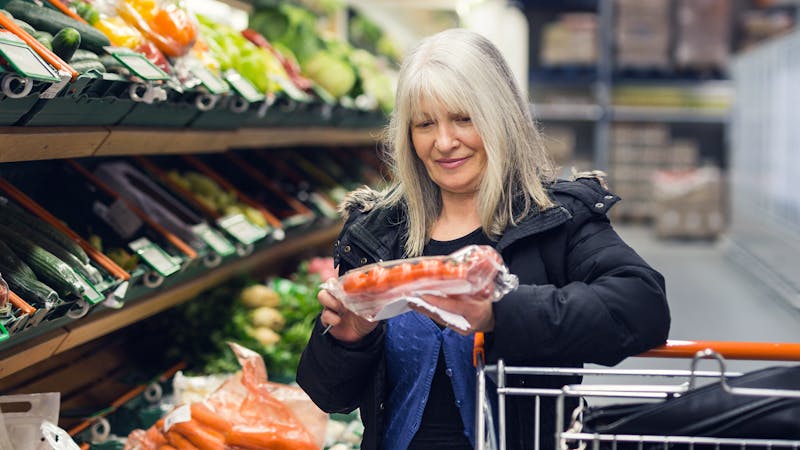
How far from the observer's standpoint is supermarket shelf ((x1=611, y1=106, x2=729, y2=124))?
1293cm

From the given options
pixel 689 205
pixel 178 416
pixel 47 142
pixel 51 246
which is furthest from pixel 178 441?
pixel 689 205

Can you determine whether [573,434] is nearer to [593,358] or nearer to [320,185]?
[593,358]

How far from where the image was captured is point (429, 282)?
1.66 meters

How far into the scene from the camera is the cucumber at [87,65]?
2.39 metres

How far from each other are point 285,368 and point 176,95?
1256mm

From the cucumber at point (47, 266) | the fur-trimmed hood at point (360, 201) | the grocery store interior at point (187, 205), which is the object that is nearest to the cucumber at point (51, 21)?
the grocery store interior at point (187, 205)

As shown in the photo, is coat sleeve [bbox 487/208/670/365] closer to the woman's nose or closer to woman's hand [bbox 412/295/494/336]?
woman's hand [bbox 412/295/494/336]

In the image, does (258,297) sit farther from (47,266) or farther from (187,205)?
(47,266)

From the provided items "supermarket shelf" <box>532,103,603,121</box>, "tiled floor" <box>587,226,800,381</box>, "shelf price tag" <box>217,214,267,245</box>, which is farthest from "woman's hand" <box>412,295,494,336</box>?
"supermarket shelf" <box>532,103,603,121</box>

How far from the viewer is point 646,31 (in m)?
12.7

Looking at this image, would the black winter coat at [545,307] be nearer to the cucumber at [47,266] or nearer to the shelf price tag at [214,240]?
the cucumber at [47,266]

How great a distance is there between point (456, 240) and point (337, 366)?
15.1 inches

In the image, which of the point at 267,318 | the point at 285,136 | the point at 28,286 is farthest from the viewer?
the point at 285,136

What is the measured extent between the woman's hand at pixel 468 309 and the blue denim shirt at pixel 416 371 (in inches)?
12.4
